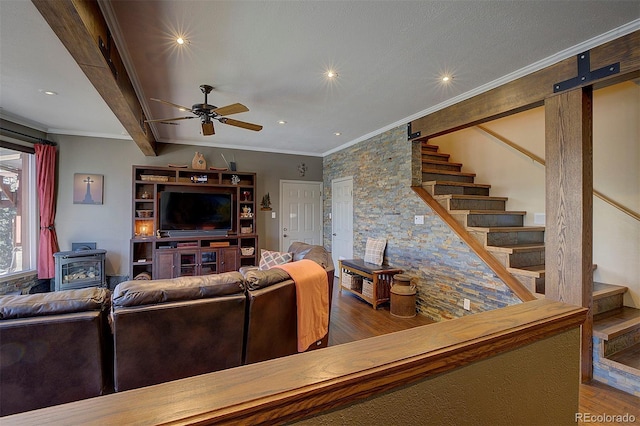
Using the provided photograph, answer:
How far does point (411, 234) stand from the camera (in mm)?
3900

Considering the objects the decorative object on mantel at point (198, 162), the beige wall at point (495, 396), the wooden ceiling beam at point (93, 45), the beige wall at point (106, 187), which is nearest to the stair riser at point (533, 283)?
the beige wall at point (495, 396)

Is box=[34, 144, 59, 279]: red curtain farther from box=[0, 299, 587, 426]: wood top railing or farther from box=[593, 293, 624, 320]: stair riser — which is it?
box=[593, 293, 624, 320]: stair riser

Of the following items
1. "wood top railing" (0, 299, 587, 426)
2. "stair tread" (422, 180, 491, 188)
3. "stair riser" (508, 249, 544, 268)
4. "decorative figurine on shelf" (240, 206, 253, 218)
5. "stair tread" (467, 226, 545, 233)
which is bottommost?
"stair riser" (508, 249, 544, 268)

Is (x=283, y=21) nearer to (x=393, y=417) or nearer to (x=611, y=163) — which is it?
(x=393, y=417)

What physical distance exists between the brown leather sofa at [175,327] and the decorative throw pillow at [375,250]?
2701mm

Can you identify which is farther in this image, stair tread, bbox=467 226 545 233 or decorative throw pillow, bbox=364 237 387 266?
decorative throw pillow, bbox=364 237 387 266

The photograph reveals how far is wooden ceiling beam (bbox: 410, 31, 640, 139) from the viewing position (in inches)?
80.0

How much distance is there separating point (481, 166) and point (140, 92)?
4.57 metres

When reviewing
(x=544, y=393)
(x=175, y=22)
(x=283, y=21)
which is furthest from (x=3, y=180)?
(x=544, y=393)

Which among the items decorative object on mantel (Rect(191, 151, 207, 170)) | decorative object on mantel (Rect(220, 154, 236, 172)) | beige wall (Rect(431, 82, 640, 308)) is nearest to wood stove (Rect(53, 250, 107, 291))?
decorative object on mantel (Rect(191, 151, 207, 170))

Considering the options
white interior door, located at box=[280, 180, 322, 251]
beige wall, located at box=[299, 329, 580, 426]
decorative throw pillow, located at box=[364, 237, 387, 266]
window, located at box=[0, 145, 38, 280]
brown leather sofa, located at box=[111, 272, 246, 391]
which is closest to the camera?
beige wall, located at box=[299, 329, 580, 426]

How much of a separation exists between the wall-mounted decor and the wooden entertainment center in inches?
21.3

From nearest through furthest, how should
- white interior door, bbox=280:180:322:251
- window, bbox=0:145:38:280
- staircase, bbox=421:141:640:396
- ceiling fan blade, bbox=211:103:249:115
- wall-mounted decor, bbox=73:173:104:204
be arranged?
staircase, bbox=421:141:640:396
ceiling fan blade, bbox=211:103:249:115
window, bbox=0:145:38:280
wall-mounted decor, bbox=73:173:104:204
white interior door, bbox=280:180:322:251

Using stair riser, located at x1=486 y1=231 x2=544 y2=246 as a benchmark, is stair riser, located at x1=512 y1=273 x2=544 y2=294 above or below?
below
